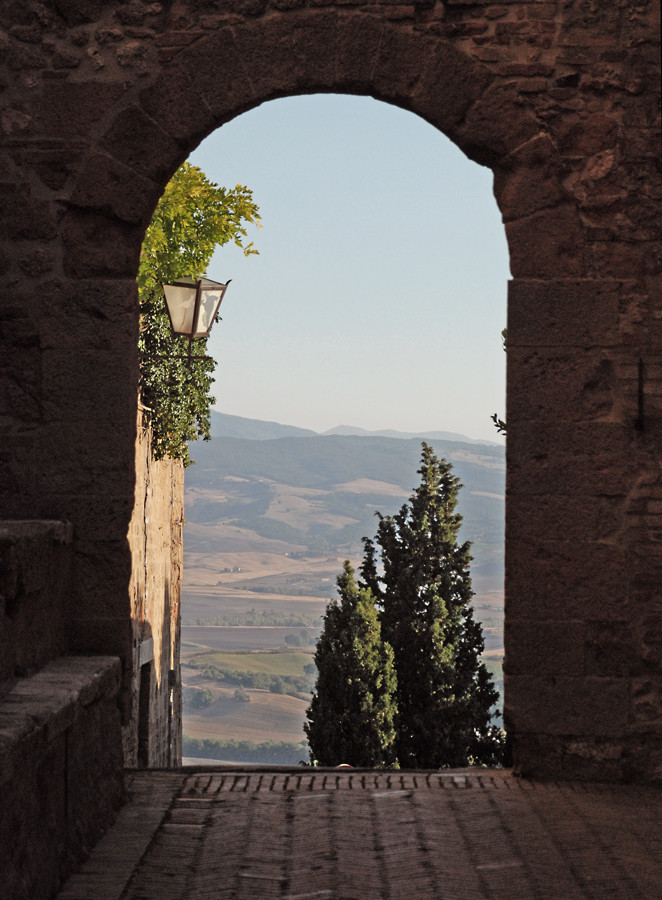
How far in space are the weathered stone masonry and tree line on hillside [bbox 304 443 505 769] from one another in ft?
17.8

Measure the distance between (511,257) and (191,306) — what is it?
360 centimetres

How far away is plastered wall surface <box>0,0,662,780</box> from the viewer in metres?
4.10

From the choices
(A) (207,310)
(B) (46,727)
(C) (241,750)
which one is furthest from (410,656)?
(C) (241,750)

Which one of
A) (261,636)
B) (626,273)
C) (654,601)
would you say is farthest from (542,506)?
(261,636)

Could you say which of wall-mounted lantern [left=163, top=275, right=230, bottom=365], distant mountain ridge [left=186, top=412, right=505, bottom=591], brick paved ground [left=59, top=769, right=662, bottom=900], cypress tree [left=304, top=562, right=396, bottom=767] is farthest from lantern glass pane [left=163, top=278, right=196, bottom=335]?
distant mountain ridge [left=186, top=412, right=505, bottom=591]

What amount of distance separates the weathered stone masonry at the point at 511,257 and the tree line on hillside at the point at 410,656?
542cm

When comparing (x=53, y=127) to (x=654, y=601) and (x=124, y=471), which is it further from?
(x=654, y=601)

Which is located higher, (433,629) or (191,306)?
(191,306)

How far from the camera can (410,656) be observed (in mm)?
10383

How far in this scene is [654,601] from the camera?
409 cm

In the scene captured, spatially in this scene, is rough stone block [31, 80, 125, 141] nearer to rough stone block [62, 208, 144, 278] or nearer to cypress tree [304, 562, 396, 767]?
rough stone block [62, 208, 144, 278]

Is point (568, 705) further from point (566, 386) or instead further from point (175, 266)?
point (175, 266)

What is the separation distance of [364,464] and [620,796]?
95316 millimetres

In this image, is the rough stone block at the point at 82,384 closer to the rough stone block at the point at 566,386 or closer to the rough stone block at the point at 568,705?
the rough stone block at the point at 566,386
